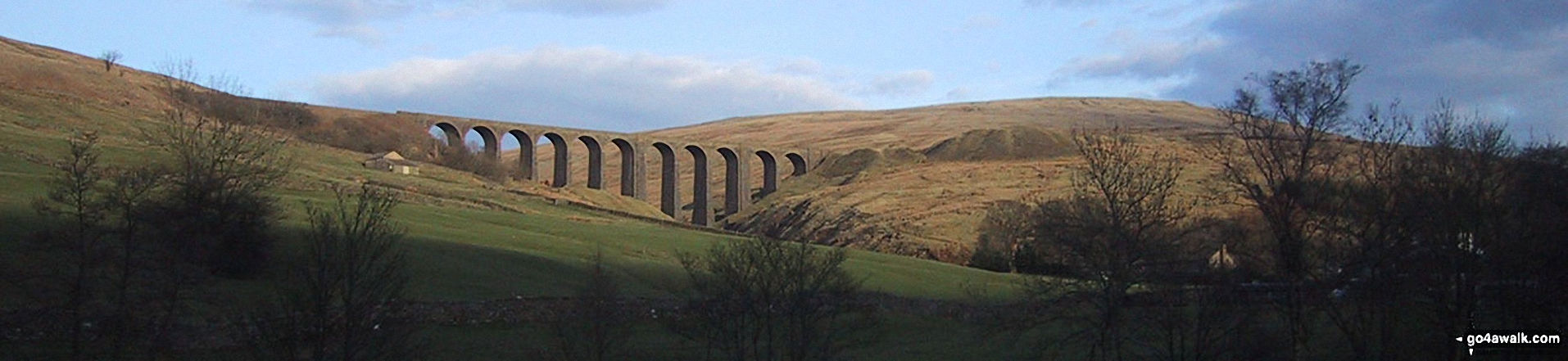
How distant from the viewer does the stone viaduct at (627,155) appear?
124 metres

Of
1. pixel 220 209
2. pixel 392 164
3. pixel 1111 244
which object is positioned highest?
pixel 392 164

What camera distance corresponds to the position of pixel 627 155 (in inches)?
5212

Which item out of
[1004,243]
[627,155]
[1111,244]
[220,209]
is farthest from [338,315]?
[627,155]

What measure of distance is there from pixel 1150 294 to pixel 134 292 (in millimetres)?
24834

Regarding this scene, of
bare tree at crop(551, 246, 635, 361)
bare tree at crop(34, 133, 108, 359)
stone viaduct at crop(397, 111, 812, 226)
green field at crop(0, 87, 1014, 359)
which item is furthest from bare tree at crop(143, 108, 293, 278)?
stone viaduct at crop(397, 111, 812, 226)

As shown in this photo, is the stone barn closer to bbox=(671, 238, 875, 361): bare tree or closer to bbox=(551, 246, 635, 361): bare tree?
bbox=(551, 246, 635, 361): bare tree

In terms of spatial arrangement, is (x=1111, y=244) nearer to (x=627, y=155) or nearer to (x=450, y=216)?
(x=450, y=216)

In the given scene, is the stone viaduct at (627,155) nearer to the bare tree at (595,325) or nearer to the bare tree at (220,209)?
the bare tree at (220,209)

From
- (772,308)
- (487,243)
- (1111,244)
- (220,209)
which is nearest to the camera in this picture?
(1111,244)

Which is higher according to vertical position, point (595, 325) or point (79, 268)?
point (79, 268)

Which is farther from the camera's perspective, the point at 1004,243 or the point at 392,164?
the point at 392,164

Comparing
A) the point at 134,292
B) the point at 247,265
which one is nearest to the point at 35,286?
the point at 134,292

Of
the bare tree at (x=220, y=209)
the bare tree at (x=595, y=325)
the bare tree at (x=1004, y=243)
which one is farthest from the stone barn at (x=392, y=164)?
the bare tree at (x=595, y=325)

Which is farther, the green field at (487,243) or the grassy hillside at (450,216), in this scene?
the grassy hillside at (450,216)
